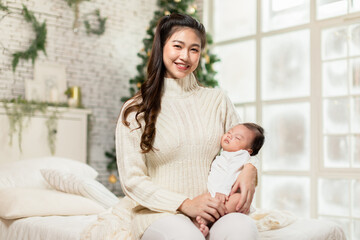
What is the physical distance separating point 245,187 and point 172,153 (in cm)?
36

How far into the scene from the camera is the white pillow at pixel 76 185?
3.24 meters

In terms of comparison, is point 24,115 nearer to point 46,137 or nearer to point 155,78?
point 46,137

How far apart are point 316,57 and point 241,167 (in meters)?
3.05

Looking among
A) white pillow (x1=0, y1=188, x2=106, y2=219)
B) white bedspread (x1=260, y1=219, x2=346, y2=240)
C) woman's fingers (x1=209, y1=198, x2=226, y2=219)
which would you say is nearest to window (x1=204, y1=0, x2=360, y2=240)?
white bedspread (x1=260, y1=219, x2=346, y2=240)

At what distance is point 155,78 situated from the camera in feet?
6.86

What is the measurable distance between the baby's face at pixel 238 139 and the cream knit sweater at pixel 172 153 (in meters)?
0.07

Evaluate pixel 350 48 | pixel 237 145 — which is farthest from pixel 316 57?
pixel 237 145

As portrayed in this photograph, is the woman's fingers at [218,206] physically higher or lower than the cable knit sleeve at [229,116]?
lower

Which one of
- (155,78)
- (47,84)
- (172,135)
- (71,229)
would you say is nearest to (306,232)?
(172,135)

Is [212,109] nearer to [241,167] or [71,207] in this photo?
[241,167]

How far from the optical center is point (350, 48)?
4.42 metres

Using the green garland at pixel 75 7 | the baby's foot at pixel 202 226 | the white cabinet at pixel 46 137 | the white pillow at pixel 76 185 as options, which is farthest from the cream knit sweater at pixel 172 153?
the green garland at pixel 75 7

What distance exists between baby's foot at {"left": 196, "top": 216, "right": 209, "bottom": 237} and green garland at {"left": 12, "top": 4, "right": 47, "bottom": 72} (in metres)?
Answer: 3.41

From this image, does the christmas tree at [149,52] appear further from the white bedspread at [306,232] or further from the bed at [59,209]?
the white bedspread at [306,232]
